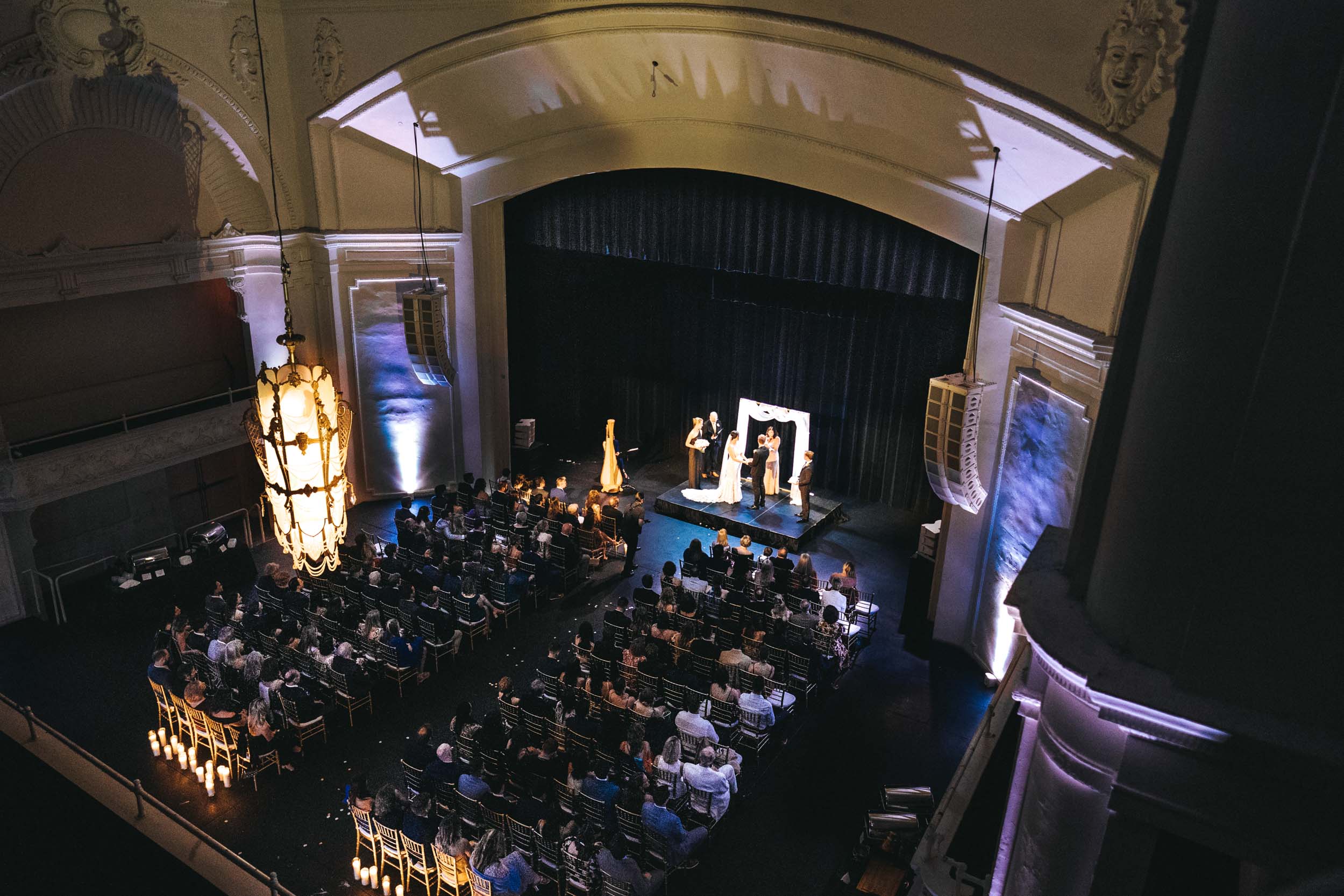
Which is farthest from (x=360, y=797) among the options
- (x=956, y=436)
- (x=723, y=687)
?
(x=956, y=436)

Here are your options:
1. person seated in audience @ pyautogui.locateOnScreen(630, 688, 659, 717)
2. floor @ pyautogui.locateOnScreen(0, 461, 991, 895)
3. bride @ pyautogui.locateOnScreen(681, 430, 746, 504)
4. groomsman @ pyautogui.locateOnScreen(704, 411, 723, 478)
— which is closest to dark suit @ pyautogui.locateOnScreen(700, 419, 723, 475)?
groomsman @ pyautogui.locateOnScreen(704, 411, 723, 478)

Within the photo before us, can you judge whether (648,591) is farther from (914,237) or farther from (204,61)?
(204,61)

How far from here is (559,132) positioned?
14.1m

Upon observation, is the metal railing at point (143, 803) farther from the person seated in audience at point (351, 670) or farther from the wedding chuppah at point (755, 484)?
the wedding chuppah at point (755, 484)

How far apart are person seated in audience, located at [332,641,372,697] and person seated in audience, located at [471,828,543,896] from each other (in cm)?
337

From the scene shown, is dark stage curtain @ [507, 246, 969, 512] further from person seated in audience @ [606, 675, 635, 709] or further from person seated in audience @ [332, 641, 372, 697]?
person seated in audience @ [332, 641, 372, 697]

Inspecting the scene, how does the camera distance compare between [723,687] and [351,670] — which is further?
[351,670]

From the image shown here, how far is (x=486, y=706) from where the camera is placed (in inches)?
421

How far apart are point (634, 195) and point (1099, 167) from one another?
8456mm

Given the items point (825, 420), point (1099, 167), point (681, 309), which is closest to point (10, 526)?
point (681, 309)

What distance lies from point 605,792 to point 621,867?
2.61 feet

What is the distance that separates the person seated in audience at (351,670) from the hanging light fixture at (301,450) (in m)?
3.71

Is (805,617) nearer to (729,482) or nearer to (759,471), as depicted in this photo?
(759,471)

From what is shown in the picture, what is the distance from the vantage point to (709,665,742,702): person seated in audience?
9383 millimetres
